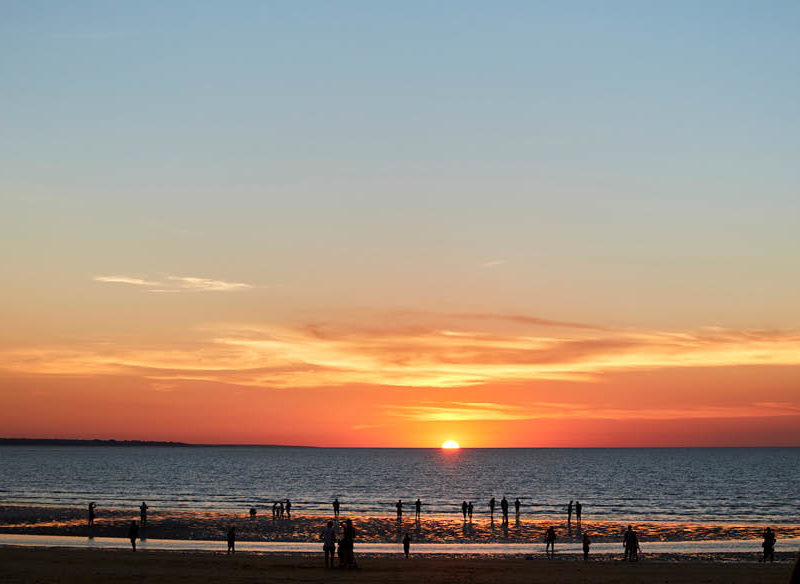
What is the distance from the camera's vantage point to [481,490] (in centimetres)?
13625

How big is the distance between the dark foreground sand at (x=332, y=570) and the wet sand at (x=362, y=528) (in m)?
16.3

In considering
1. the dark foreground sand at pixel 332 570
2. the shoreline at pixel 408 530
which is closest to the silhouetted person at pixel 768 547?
the dark foreground sand at pixel 332 570

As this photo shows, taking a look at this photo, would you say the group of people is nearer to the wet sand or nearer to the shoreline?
the shoreline

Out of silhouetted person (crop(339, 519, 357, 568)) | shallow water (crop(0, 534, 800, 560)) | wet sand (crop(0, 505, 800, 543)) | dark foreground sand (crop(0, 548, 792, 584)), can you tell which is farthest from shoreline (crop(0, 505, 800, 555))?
silhouetted person (crop(339, 519, 357, 568))

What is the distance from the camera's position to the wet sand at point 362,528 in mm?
59125

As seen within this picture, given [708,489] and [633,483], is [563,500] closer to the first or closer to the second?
[708,489]

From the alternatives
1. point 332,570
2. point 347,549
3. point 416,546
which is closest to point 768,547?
point 416,546

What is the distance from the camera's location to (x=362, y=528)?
65500 millimetres

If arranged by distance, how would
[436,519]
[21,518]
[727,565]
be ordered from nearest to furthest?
[727,565], [21,518], [436,519]

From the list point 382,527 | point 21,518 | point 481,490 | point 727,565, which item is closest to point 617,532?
point 382,527

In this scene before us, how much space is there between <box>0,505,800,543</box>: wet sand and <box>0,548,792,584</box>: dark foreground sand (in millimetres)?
16255

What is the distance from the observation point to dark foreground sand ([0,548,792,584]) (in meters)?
32.7

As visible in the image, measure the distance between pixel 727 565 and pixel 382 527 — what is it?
3072cm

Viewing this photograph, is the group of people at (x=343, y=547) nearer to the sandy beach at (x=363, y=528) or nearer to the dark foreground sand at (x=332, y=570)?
the dark foreground sand at (x=332, y=570)
